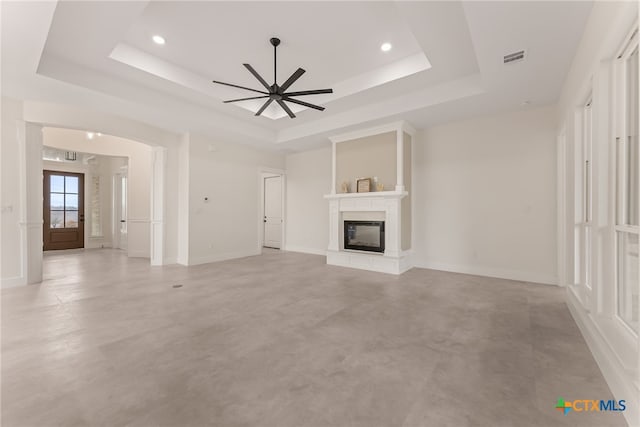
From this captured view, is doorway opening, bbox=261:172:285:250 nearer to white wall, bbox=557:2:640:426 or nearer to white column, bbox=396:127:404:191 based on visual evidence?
white column, bbox=396:127:404:191

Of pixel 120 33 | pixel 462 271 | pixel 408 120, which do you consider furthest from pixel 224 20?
pixel 462 271

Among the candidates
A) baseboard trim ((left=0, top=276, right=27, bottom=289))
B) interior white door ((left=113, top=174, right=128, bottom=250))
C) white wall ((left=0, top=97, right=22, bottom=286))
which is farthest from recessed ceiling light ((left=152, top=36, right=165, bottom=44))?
interior white door ((left=113, top=174, right=128, bottom=250))

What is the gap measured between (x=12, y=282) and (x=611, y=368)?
279 inches

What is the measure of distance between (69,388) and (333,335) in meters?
1.90

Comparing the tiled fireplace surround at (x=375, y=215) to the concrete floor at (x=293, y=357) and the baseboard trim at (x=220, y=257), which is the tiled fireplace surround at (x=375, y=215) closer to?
the concrete floor at (x=293, y=357)

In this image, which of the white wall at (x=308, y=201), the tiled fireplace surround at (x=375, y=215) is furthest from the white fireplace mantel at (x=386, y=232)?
the white wall at (x=308, y=201)

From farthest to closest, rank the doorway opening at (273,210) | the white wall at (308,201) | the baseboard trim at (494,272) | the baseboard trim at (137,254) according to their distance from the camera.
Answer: the doorway opening at (273,210), the white wall at (308,201), the baseboard trim at (137,254), the baseboard trim at (494,272)

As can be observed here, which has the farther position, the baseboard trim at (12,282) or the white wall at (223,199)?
the white wall at (223,199)

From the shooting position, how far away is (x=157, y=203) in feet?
19.4

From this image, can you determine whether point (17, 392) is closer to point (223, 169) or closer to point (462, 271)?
point (223, 169)

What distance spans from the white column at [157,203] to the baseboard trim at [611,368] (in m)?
6.76

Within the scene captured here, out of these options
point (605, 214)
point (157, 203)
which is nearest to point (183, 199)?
point (157, 203)

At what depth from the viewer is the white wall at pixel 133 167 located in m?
6.96

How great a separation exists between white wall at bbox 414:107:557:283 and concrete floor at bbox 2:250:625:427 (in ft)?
3.06
